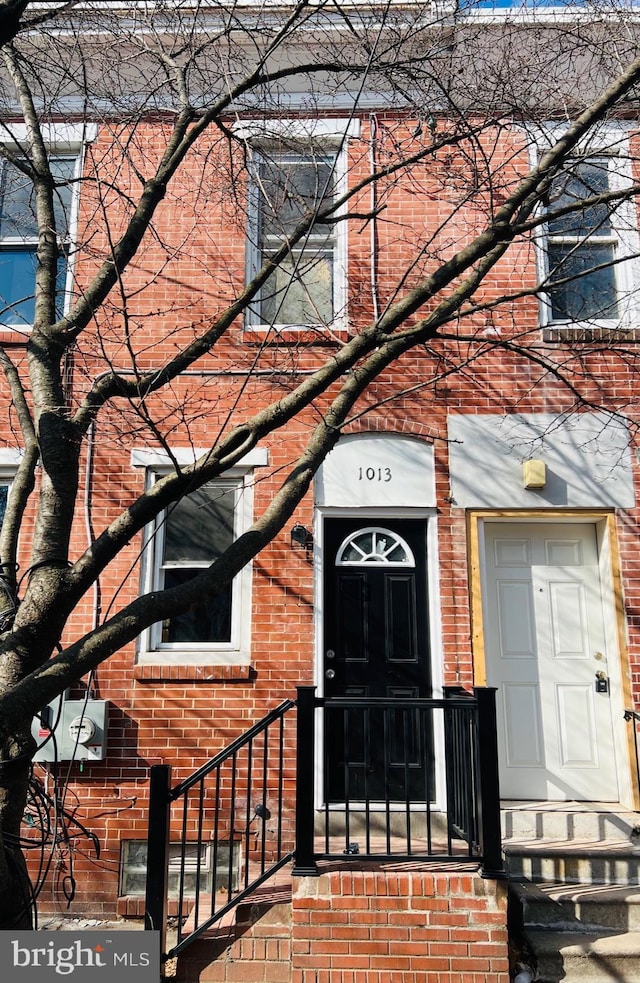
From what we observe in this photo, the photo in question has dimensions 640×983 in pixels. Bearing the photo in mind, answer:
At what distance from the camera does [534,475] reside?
633cm

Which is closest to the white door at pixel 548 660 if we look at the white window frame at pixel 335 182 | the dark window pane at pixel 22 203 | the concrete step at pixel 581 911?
the concrete step at pixel 581 911

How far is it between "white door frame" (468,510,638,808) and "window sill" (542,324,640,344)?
55.9 inches

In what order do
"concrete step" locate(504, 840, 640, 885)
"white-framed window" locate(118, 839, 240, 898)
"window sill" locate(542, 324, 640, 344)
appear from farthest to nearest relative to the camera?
"window sill" locate(542, 324, 640, 344) → "white-framed window" locate(118, 839, 240, 898) → "concrete step" locate(504, 840, 640, 885)

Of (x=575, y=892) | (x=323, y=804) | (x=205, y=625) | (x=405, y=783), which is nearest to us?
(x=405, y=783)

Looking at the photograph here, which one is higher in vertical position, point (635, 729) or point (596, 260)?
point (596, 260)

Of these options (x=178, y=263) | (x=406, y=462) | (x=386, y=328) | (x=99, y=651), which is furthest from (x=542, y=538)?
(x=99, y=651)

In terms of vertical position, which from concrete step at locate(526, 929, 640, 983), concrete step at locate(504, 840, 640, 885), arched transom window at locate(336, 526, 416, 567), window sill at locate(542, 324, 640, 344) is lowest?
concrete step at locate(526, 929, 640, 983)

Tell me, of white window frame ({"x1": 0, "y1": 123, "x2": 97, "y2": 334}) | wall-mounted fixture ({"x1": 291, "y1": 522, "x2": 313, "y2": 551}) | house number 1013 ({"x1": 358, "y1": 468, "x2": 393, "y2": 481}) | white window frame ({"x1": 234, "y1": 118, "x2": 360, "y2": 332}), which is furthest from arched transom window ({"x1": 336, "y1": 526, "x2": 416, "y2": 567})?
white window frame ({"x1": 0, "y1": 123, "x2": 97, "y2": 334})

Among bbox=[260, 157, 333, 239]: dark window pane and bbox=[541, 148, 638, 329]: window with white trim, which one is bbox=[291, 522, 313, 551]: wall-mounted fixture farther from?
bbox=[541, 148, 638, 329]: window with white trim

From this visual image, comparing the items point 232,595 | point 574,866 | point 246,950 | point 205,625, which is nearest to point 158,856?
point 246,950

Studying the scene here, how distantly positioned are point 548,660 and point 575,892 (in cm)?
186

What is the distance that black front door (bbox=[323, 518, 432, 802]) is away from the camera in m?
6.09

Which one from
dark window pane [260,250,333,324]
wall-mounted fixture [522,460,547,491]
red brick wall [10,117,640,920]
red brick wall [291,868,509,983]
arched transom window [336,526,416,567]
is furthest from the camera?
dark window pane [260,250,333,324]

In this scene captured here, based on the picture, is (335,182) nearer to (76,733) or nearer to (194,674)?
(194,674)
